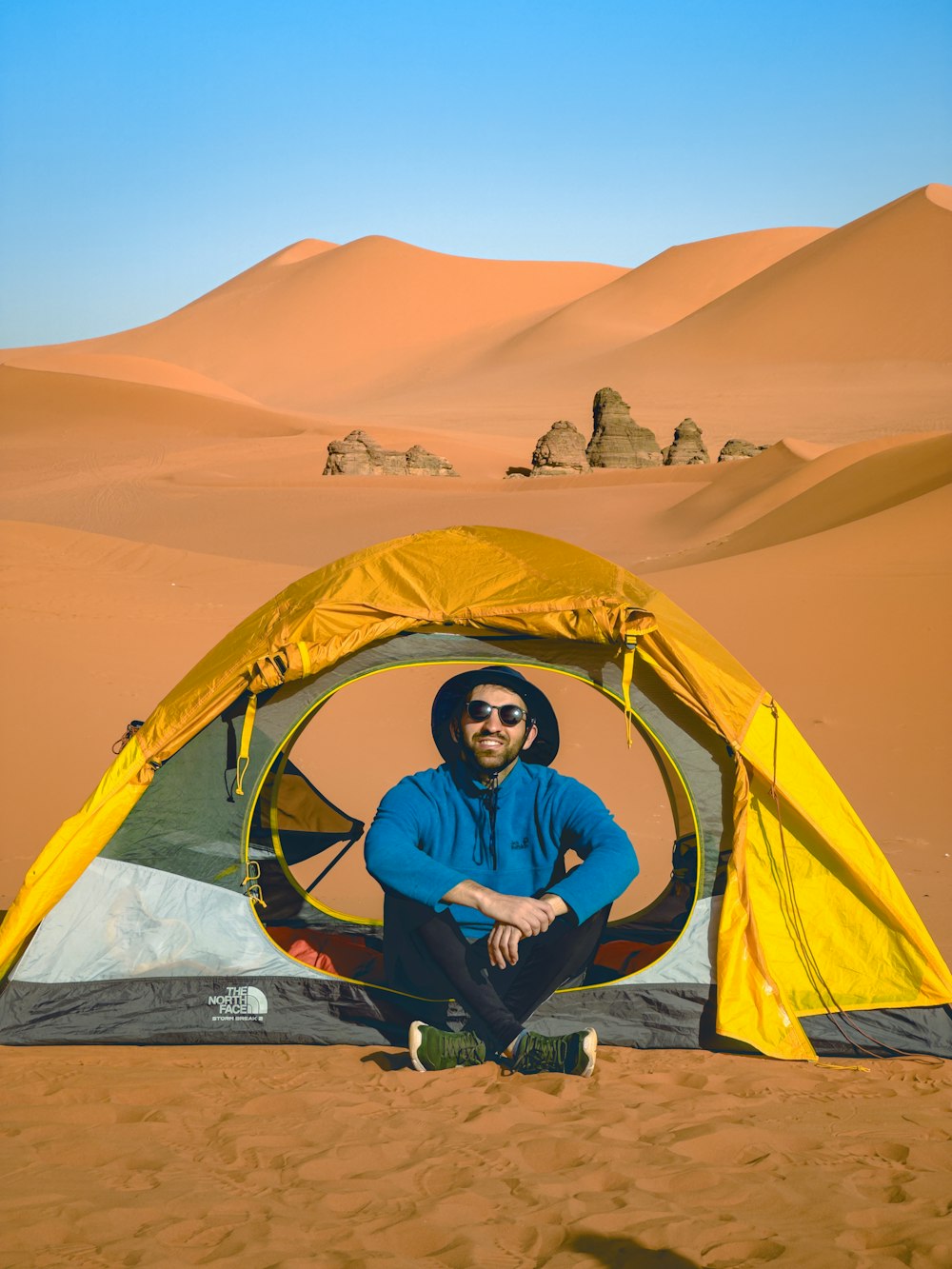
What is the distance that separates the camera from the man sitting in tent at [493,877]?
4.37 metres

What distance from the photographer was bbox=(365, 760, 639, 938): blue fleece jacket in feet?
15.3

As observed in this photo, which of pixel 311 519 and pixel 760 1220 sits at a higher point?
pixel 311 519

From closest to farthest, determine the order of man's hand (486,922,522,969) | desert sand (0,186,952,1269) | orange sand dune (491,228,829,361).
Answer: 1. desert sand (0,186,952,1269)
2. man's hand (486,922,522,969)
3. orange sand dune (491,228,829,361)

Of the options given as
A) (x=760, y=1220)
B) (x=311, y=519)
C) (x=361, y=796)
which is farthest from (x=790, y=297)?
(x=760, y=1220)

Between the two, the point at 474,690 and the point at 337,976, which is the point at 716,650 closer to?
the point at 474,690

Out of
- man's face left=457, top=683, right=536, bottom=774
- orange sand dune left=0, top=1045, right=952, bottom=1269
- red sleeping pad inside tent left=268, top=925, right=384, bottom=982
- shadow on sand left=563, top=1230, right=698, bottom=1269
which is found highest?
man's face left=457, top=683, right=536, bottom=774

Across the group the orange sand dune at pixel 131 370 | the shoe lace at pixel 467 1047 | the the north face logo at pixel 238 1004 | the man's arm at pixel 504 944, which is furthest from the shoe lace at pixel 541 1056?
the orange sand dune at pixel 131 370

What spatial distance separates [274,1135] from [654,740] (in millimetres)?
2203

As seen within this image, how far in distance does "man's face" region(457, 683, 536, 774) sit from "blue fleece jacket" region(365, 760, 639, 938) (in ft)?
0.53

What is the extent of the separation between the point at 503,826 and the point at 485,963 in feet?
1.65

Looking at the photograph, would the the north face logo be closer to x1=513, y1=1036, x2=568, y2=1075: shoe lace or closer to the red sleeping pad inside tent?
the red sleeping pad inside tent

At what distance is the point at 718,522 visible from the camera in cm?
2686

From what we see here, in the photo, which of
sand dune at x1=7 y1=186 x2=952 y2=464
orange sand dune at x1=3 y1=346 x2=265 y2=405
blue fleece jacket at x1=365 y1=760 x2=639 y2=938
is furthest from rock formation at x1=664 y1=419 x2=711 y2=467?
blue fleece jacket at x1=365 y1=760 x2=639 y2=938

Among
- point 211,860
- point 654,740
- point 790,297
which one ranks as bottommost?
point 211,860
